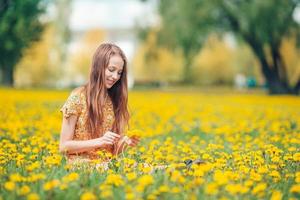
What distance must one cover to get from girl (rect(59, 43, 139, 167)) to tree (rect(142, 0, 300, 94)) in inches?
709

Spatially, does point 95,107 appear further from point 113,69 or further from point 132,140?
point 132,140

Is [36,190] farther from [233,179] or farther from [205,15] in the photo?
[205,15]

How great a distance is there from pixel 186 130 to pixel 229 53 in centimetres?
4087

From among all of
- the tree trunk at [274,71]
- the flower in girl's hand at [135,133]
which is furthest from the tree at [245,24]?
the flower in girl's hand at [135,133]

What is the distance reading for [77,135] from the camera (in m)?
4.30

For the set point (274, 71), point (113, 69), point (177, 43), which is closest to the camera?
point (113, 69)

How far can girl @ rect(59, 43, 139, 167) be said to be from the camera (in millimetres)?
4105

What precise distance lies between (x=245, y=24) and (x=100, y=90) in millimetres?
19358

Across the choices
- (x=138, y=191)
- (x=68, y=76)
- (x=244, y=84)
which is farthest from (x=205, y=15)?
(x=68, y=76)

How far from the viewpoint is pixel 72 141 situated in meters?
4.02

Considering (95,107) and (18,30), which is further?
(18,30)

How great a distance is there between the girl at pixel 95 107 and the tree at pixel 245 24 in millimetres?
18014

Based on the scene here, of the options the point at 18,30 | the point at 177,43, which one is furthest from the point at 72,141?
the point at 177,43

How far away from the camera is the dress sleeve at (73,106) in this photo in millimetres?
4156
